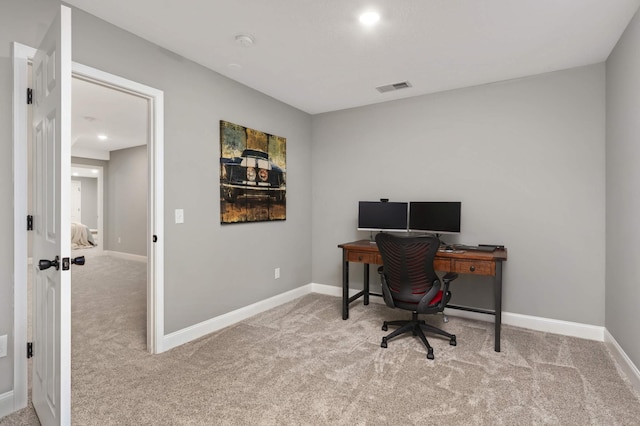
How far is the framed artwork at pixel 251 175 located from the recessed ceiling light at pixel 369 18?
160 centimetres

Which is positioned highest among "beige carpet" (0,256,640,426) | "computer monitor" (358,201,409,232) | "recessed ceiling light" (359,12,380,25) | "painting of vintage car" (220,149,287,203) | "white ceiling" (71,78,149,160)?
"white ceiling" (71,78,149,160)

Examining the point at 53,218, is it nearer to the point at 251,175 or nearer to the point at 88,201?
the point at 251,175

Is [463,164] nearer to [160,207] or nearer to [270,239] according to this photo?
[270,239]

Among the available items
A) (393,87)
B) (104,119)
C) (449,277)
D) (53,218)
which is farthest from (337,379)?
(104,119)

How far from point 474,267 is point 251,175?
2.32 m

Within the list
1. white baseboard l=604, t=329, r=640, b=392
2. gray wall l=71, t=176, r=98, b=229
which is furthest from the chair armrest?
gray wall l=71, t=176, r=98, b=229

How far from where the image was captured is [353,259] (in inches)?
137

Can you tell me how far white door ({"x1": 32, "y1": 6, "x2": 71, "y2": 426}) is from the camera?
1.39 m

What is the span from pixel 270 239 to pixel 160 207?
1421 mm

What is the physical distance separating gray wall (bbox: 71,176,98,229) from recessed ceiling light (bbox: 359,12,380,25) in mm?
12031

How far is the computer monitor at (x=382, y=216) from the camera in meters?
3.63

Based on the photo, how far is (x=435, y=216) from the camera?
3.39 metres

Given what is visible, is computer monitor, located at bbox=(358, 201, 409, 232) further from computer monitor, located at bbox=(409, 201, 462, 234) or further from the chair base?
the chair base

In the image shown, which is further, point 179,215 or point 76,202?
point 76,202
